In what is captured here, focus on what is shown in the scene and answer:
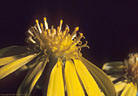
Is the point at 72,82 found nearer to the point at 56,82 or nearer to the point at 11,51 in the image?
the point at 56,82

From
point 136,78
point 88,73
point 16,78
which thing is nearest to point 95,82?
point 88,73

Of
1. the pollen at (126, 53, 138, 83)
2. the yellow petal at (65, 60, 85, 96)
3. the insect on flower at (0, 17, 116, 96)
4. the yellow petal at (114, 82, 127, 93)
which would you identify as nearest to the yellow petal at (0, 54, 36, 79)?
the insect on flower at (0, 17, 116, 96)

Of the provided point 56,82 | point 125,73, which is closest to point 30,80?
point 56,82

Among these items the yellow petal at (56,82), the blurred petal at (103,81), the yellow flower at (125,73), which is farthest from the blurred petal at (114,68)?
the yellow petal at (56,82)

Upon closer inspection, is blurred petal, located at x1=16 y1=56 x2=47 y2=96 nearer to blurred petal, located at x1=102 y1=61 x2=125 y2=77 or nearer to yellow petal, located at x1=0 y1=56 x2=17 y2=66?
yellow petal, located at x1=0 y1=56 x2=17 y2=66

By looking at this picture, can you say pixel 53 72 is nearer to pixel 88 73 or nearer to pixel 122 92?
pixel 88 73

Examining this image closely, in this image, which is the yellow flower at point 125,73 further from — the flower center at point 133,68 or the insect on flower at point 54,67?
the insect on flower at point 54,67
